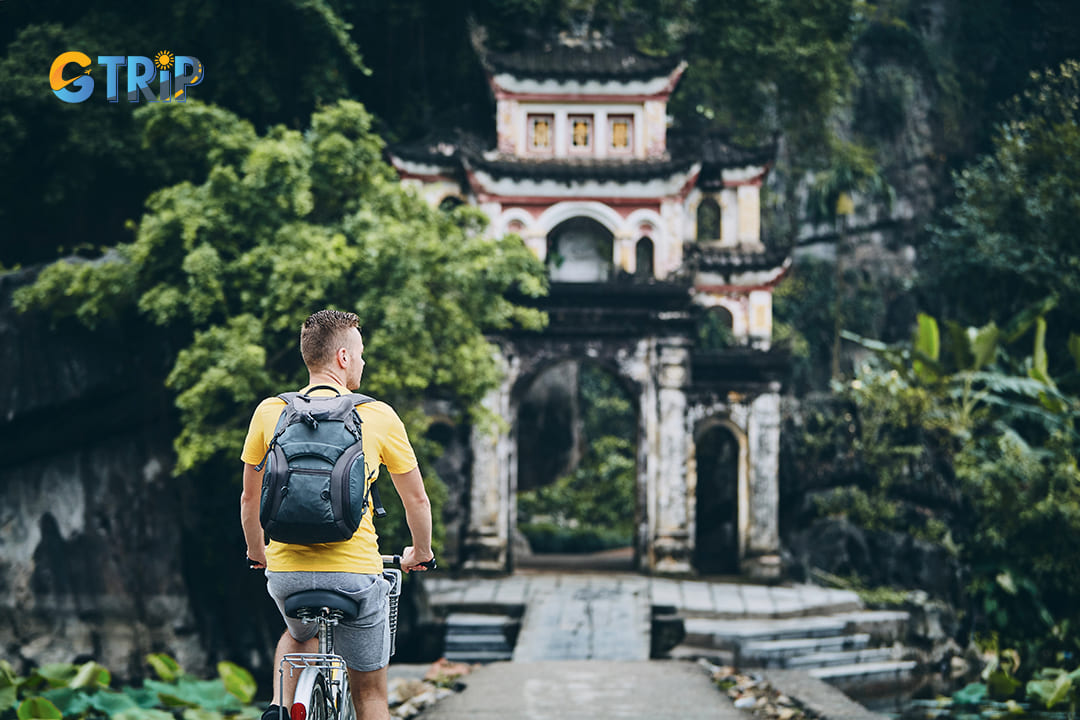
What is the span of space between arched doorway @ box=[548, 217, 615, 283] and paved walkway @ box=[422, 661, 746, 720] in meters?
10.3

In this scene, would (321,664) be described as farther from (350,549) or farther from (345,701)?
(350,549)

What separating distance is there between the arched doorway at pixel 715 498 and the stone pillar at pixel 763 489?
2107mm

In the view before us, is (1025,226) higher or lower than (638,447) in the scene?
higher

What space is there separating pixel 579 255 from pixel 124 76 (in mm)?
8197

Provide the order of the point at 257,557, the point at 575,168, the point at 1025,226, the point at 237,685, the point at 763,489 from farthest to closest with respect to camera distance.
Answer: the point at 1025,226 → the point at 763,489 → the point at 575,168 → the point at 237,685 → the point at 257,557

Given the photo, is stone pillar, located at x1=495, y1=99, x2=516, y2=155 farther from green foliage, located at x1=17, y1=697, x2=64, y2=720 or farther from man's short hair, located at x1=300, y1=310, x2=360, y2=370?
man's short hair, located at x1=300, y1=310, x2=360, y2=370

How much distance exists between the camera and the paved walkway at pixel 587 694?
7.53m

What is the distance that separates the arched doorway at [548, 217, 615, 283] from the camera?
1978cm

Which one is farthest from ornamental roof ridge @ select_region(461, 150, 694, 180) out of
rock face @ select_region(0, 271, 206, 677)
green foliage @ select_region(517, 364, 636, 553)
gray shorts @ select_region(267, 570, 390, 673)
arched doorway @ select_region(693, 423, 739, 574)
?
gray shorts @ select_region(267, 570, 390, 673)

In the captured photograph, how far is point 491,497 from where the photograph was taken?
17.1m

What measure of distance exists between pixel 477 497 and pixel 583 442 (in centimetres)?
1052

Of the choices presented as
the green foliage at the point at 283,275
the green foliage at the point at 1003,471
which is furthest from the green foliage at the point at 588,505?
the green foliage at the point at 283,275

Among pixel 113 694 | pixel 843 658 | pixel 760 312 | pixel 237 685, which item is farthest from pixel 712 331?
pixel 113 694

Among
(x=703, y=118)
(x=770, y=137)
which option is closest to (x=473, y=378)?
(x=703, y=118)
